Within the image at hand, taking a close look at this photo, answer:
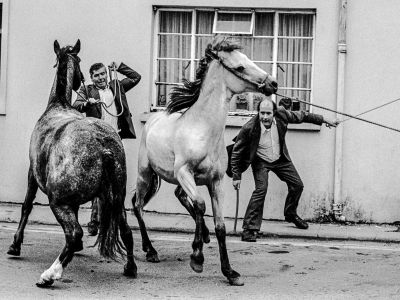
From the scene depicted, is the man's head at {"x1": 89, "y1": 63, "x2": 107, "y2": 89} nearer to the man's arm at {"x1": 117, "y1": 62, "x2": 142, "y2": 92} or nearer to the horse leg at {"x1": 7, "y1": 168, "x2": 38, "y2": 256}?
the man's arm at {"x1": 117, "y1": 62, "x2": 142, "y2": 92}

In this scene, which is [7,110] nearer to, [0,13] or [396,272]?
[0,13]

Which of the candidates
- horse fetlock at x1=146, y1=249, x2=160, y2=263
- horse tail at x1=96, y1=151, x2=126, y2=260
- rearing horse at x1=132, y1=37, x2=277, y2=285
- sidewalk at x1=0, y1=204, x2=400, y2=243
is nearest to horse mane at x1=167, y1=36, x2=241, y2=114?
rearing horse at x1=132, y1=37, x2=277, y2=285

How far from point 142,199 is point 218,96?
2035 mm

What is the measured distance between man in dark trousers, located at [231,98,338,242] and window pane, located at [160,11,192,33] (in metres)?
2.43

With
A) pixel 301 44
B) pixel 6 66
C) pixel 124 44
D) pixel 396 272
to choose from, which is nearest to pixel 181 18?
pixel 124 44

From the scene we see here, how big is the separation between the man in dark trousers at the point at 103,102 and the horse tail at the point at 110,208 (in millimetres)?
2773

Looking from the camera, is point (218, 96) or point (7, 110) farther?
point (7, 110)

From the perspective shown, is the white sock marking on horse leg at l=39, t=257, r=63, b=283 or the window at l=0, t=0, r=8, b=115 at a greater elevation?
the window at l=0, t=0, r=8, b=115

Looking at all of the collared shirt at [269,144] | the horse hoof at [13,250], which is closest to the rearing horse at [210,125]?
the horse hoof at [13,250]

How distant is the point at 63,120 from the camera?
944 centimetres

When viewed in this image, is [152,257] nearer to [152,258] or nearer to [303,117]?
[152,258]

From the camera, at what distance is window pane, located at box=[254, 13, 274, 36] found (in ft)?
46.5

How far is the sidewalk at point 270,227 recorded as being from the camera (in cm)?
1241

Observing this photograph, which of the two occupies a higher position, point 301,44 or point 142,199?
point 301,44
